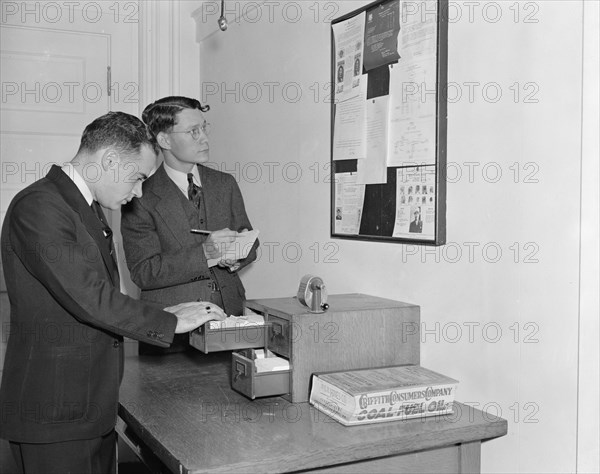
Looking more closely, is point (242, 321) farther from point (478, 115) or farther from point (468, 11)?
point (468, 11)

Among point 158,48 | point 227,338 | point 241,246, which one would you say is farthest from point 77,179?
point 158,48

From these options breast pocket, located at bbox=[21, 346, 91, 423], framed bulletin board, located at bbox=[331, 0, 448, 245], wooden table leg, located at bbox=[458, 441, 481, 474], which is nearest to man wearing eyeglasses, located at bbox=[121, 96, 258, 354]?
framed bulletin board, located at bbox=[331, 0, 448, 245]

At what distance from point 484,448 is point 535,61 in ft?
3.73

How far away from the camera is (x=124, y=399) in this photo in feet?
7.11

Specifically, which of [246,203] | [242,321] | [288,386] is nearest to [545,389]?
[288,386]

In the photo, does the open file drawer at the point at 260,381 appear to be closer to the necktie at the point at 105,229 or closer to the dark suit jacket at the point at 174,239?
the necktie at the point at 105,229

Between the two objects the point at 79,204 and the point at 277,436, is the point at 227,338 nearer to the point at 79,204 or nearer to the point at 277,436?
the point at 277,436

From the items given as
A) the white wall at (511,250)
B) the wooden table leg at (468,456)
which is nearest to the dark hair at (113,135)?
the white wall at (511,250)

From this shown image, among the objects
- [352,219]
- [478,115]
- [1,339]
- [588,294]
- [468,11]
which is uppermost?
[468,11]

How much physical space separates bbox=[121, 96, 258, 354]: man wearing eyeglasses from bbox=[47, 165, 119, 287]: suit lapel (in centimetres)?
72

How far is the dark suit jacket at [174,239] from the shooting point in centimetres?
277

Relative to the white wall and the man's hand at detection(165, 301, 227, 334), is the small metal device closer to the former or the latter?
the man's hand at detection(165, 301, 227, 334)

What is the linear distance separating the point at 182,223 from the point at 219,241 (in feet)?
0.75

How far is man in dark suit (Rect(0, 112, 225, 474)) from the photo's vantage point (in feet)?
6.23
